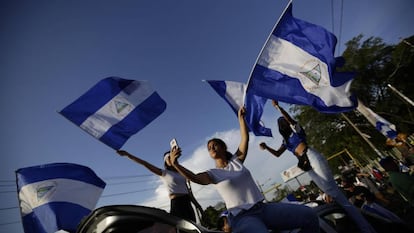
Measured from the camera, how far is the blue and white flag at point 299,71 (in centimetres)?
465

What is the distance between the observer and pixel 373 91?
2889 cm

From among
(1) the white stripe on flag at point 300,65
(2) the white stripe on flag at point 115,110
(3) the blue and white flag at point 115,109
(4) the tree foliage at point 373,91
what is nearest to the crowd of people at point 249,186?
(1) the white stripe on flag at point 300,65

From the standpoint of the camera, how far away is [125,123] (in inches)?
235

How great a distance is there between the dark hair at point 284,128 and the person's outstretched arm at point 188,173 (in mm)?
2429

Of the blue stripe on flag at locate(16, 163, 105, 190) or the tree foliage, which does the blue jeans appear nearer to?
the blue stripe on flag at locate(16, 163, 105, 190)

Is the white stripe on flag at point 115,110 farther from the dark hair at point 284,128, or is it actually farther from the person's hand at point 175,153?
the person's hand at point 175,153

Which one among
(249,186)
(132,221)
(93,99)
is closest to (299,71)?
(249,186)

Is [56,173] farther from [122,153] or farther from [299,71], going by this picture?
[299,71]

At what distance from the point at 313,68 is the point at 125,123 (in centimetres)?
437

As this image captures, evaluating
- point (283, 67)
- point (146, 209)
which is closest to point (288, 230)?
point (146, 209)

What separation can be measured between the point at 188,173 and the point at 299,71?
133 inches

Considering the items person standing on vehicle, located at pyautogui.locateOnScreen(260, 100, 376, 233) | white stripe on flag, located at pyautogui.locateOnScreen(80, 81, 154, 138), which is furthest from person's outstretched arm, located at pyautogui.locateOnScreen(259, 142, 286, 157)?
white stripe on flag, located at pyautogui.locateOnScreen(80, 81, 154, 138)

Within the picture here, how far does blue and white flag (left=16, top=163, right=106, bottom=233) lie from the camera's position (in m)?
5.62

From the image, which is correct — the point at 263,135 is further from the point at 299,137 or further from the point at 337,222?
the point at 337,222
